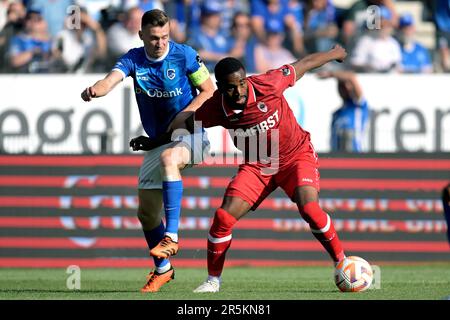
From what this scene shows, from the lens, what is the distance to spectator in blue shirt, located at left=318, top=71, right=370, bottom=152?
54.6 feet

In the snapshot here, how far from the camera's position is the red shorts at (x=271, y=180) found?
34.0 ft

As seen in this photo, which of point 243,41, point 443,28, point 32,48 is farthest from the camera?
point 443,28

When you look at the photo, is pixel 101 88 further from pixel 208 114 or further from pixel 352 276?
pixel 352 276

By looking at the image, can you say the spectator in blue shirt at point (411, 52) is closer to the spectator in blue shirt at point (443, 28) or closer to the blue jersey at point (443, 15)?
the spectator in blue shirt at point (443, 28)

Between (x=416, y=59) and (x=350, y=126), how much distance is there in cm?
204

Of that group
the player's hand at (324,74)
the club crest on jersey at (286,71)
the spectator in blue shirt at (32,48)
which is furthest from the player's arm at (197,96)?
the spectator in blue shirt at (32,48)

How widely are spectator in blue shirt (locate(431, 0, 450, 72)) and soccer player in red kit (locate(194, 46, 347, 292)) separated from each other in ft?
25.0

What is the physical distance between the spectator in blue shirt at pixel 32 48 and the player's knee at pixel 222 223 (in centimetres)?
785

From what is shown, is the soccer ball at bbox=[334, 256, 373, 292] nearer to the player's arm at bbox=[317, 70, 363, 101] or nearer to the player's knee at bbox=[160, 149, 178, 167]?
the player's knee at bbox=[160, 149, 178, 167]

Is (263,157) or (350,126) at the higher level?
(350,126)

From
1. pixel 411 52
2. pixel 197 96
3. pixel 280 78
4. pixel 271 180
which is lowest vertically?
pixel 271 180

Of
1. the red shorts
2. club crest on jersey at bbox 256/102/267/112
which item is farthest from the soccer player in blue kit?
club crest on jersey at bbox 256/102/267/112

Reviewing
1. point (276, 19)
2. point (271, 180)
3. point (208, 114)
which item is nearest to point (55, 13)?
point (276, 19)

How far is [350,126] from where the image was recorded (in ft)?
54.9
